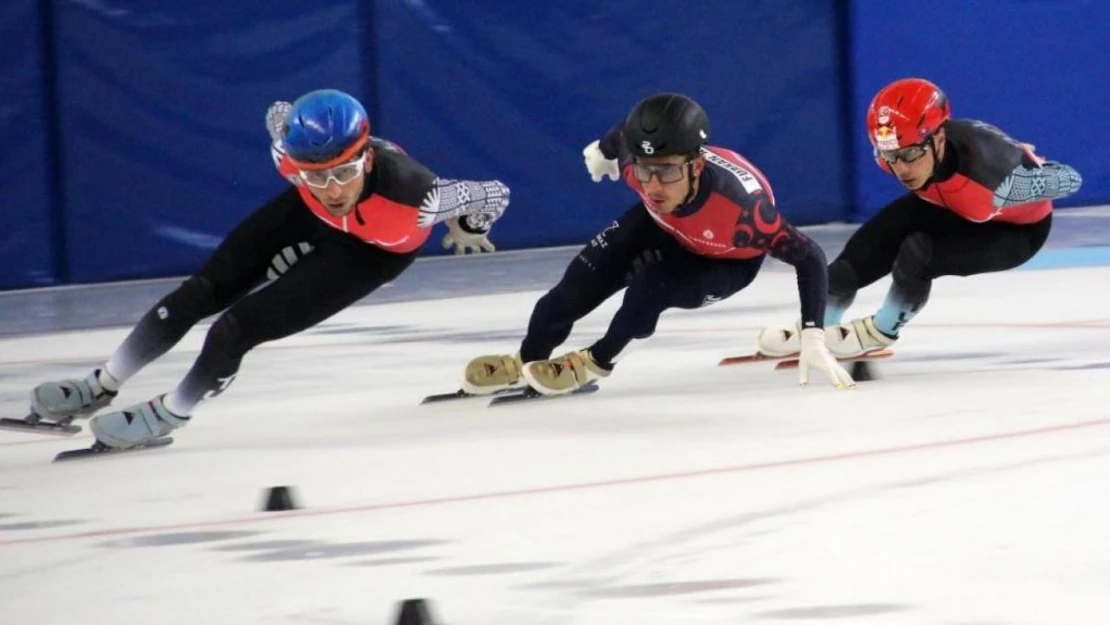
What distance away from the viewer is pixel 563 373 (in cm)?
708

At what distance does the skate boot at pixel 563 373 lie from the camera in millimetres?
7031

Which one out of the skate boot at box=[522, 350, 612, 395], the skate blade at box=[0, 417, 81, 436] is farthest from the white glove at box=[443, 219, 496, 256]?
the skate blade at box=[0, 417, 81, 436]

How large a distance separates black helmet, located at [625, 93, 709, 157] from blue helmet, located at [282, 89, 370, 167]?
38.4 inches

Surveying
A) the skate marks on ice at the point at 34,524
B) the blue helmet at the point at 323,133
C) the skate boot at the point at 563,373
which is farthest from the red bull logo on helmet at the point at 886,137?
the skate marks on ice at the point at 34,524

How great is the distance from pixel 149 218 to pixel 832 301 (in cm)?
700

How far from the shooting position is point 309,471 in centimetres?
570

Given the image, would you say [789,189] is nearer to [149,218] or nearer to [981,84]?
[981,84]

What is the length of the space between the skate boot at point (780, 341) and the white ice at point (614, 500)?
22cm

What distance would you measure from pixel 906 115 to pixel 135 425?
2.86m

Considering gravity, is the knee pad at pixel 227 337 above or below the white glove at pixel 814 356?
above

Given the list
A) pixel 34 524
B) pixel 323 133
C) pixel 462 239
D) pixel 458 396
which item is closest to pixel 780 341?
pixel 458 396

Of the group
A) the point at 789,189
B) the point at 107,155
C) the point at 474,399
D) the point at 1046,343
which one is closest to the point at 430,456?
the point at 474,399

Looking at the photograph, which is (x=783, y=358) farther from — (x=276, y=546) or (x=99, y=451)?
(x=276, y=546)

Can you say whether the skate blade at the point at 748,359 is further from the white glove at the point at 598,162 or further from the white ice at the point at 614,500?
the white glove at the point at 598,162
